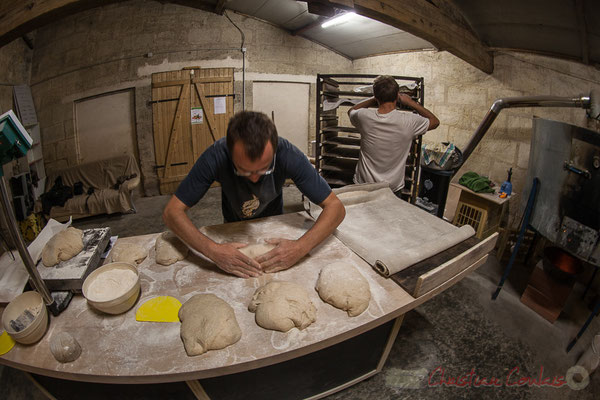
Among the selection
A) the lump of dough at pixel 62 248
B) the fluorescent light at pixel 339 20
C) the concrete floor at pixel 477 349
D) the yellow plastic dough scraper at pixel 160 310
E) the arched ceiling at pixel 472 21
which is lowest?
the concrete floor at pixel 477 349

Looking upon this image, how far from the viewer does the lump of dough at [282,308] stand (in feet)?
3.60

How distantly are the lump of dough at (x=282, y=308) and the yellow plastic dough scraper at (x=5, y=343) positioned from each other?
96cm

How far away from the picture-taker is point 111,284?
49.8 inches

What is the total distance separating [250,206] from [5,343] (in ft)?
4.29

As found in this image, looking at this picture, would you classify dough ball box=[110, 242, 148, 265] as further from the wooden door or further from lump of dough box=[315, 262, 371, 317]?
the wooden door

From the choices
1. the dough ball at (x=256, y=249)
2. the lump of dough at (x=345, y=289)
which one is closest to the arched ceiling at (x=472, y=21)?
the dough ball at (x=256, y=249)

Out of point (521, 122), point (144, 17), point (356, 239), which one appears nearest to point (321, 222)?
point (356, 239)

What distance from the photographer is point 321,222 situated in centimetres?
162

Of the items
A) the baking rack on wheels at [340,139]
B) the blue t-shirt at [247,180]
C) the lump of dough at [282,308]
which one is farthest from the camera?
the baking rack on wheels at [340,139]

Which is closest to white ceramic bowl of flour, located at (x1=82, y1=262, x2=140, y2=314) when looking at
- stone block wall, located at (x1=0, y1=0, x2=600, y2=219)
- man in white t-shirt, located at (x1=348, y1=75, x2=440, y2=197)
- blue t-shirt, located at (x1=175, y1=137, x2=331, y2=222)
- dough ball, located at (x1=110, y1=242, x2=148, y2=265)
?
dough ball, located at (x1=110, y1=242, x2=148, y2=265)

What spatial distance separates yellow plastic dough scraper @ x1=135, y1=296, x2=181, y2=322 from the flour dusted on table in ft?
0.41

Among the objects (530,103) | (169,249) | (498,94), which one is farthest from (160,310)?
(498,94)

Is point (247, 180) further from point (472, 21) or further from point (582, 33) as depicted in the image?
point (472, 21)

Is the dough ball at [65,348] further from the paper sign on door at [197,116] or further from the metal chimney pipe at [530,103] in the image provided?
the paper sign on door at [197,116]
